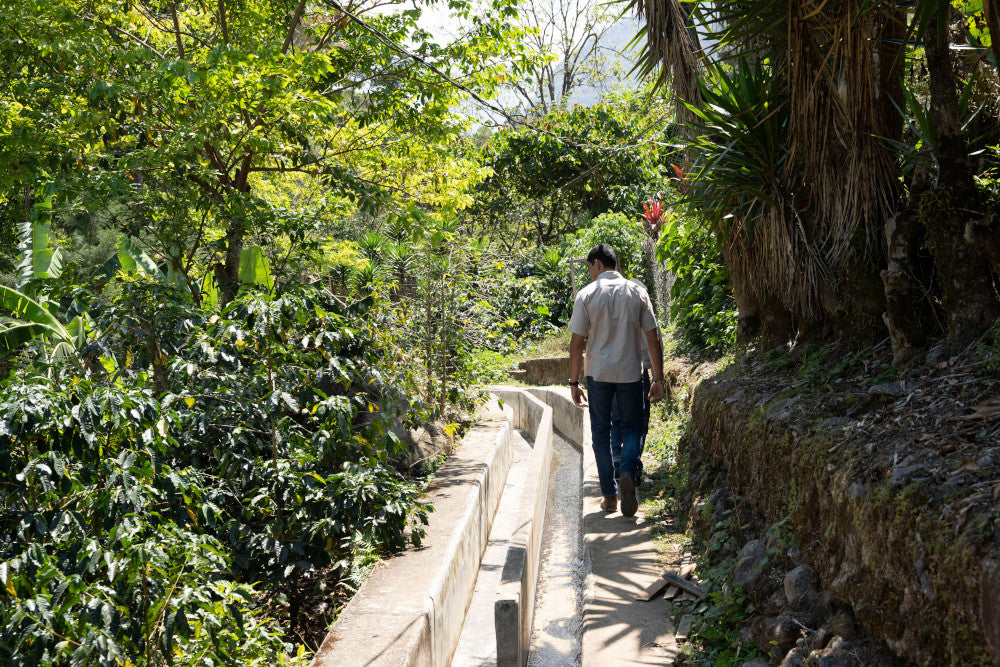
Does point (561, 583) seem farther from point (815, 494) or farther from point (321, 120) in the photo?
point (321, 120)

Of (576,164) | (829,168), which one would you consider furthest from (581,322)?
(576,164)

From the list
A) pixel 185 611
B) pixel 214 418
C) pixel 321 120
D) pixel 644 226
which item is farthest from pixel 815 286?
pixel 644 226

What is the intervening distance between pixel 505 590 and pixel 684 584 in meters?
1.06

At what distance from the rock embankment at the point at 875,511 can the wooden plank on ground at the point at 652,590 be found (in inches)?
22.0

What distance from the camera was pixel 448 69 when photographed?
9516 millimetres

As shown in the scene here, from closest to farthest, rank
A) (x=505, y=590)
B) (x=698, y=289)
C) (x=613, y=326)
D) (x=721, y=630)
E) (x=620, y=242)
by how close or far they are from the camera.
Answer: (x=721, y=630), (x=505, y=590), (x=613, y=326), (x=698, y=289), (x=620, y=242)

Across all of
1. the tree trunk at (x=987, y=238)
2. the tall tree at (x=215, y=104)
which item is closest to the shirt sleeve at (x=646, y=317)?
the tree trunk at (x=987, y=238)

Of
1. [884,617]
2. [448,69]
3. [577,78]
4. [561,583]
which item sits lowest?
[561,583]

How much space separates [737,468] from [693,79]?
370 centimetres

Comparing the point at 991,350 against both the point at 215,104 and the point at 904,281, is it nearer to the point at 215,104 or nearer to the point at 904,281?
the point at 904,281

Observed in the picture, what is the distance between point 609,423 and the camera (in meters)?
6.58

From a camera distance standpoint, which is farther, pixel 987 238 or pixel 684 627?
pixel 684 627

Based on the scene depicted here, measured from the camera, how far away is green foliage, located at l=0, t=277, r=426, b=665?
280cm

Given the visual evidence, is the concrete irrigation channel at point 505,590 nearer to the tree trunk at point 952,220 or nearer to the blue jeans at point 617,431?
the blue jeans at point 617,431
